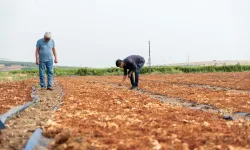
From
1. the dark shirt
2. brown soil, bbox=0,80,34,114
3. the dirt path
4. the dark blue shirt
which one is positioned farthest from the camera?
the dark shirt

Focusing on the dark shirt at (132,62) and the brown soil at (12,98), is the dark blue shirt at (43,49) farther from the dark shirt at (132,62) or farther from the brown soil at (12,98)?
the dark shirt at (132,62)

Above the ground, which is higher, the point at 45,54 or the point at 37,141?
the point at 45,54

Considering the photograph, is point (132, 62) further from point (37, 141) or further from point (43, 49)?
point (37, 141)

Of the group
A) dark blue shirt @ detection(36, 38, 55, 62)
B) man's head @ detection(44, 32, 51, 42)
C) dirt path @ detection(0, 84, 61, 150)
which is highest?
man's head @ detection(44, 32, 51, 42)

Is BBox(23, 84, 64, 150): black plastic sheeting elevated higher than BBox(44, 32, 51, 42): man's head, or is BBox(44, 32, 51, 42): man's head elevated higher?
BBox(44, 32, 51, 42): man's head

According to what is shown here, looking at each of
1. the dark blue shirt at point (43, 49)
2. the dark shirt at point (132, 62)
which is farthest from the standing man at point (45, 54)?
the dark shirt at point (132, 62)

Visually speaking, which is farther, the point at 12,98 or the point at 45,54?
the point at 45,54

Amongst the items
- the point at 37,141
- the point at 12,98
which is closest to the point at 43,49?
the point at 12,98

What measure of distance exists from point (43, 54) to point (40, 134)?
9.19 meters

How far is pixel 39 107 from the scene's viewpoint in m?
8.76

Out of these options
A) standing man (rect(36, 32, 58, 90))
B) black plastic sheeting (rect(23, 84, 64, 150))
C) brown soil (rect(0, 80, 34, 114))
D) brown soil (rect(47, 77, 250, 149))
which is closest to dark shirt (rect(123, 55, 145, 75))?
standing man (rect(36, 32, 58, 90))

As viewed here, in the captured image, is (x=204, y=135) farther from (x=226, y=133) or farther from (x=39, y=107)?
(x=39, y=107)

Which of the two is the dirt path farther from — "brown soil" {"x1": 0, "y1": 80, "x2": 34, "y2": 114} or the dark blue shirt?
the dark blue shirt

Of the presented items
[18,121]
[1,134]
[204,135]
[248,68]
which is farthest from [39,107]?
[248,68]
